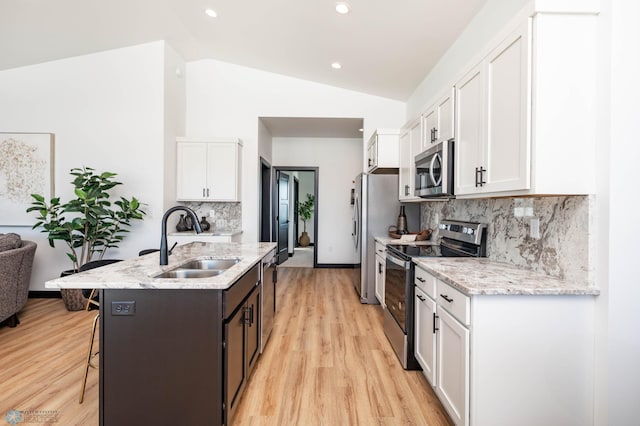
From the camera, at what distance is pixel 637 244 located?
1414 millimetres

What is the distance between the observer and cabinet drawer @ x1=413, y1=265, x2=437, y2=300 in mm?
1986

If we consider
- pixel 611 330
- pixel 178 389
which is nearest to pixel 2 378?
pixel 178 389

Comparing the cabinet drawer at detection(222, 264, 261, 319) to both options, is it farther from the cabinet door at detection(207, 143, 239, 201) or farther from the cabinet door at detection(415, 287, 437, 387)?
the cabinet door at detection(207, 143, 239, 201)

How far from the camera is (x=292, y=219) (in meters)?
8.73

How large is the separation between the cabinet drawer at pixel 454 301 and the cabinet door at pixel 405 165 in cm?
166

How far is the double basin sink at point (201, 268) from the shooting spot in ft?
6.48

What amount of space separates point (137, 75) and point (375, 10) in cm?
312

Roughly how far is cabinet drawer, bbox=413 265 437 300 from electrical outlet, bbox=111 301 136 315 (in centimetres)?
165

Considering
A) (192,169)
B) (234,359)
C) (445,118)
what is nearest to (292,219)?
(192,169)

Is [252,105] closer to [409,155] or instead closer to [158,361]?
[409,155]

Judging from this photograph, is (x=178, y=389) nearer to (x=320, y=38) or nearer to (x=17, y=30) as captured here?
(x=320, y=38)

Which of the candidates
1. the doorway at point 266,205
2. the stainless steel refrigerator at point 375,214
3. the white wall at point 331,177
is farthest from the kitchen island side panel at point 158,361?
the white wall at point 331,177

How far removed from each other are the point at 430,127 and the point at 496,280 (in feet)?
5.13

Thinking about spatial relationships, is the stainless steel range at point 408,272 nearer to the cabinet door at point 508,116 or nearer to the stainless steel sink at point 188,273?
the cabinet door at point 508,116
